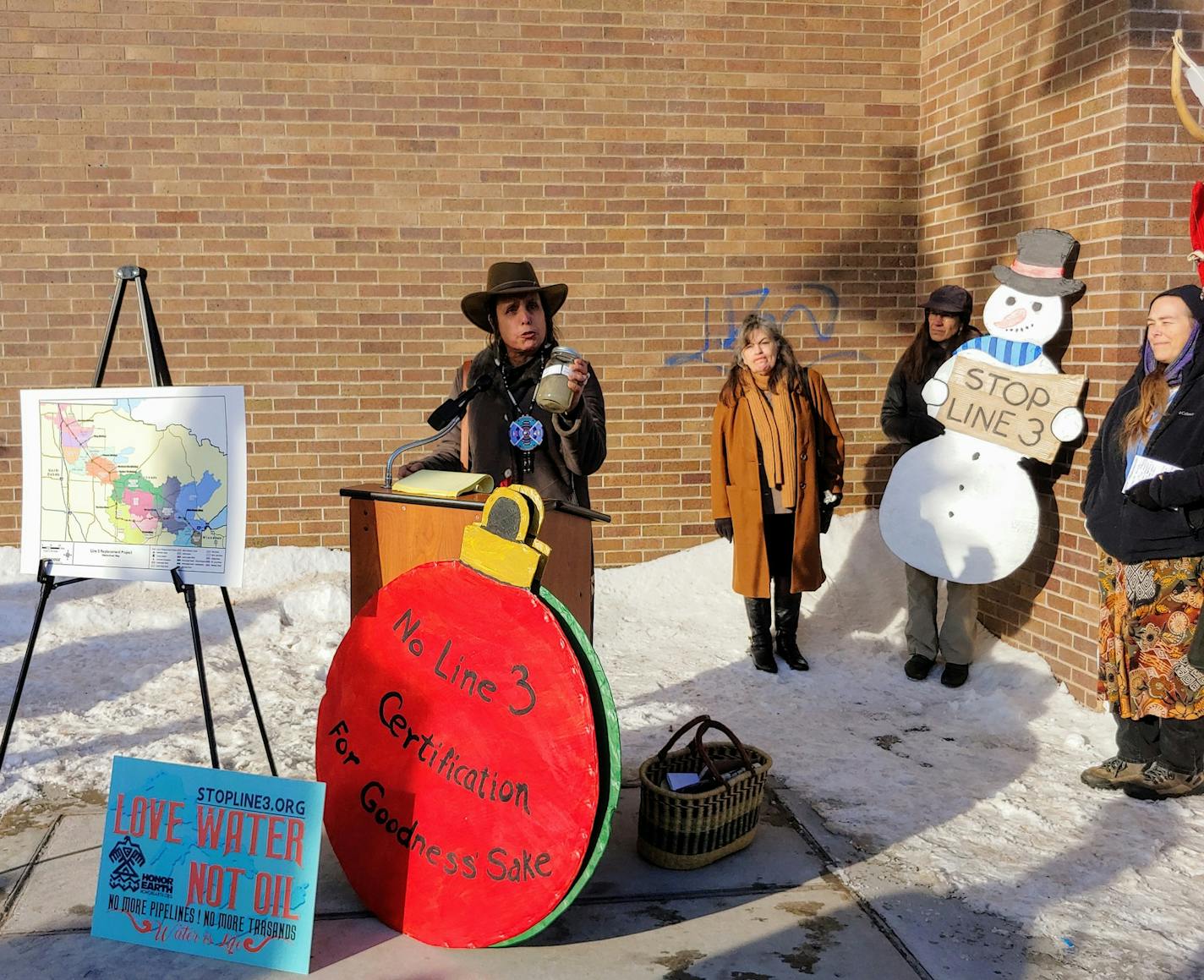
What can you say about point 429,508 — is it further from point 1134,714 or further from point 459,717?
point 1134,714

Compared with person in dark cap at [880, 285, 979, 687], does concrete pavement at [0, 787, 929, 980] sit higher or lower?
lower

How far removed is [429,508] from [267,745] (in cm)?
119

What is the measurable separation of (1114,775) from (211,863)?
11.1 feet

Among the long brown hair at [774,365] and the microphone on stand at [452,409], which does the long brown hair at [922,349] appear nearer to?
the long brown hair at [774,365]

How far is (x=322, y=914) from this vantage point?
3.32 metres

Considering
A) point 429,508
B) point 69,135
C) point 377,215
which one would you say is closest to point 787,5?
point 377,215

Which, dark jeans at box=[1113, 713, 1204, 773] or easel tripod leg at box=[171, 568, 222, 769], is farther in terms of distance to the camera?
dark jeans at box=[1113, 713, 1204, 773]

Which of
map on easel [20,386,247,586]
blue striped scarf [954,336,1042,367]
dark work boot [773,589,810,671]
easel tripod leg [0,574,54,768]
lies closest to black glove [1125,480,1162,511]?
blue striped scarf [954,336,1042,367]

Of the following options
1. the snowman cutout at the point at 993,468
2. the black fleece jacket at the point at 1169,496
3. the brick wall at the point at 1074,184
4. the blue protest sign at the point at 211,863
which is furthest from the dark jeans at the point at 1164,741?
the blue protest sign at the point at 211,863

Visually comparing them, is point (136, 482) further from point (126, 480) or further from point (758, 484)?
point (758, 484)

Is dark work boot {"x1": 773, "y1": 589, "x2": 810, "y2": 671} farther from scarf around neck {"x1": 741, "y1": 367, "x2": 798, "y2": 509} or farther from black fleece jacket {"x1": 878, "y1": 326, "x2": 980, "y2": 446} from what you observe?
black fleece jacket {"x1": 878, "y1": 326, "x2": 980, "y2": 446}

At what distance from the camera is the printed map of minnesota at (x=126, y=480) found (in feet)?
→ 12.0

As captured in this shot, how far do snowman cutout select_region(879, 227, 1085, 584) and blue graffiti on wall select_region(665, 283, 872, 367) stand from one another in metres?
1.61

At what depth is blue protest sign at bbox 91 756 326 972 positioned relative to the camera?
Result: 3.00m
